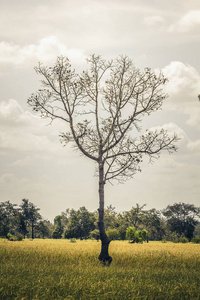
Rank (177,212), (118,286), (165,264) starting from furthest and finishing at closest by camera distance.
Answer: (177,212), (165,264), (118,286)

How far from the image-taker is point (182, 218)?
86500 mm

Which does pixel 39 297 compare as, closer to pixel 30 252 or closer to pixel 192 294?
pixel 192 294

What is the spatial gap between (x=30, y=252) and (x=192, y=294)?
10.4 meters

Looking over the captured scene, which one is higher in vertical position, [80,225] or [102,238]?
[102,238]

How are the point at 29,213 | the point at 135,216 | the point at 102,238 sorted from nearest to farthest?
the point at 102,238
the point at 135,216
the point at 29,213

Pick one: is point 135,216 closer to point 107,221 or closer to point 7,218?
point 107,221

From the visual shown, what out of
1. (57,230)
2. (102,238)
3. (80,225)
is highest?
(102,238)

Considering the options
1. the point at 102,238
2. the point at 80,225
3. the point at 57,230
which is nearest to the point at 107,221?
the point at 80,225

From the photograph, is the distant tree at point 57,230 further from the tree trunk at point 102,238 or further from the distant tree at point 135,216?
the tree trunk at point 102,238

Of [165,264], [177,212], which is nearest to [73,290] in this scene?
[165,264]

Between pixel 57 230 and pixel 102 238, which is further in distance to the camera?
pixel 57 230

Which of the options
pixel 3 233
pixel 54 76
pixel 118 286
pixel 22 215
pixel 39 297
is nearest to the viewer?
pixel 39 297

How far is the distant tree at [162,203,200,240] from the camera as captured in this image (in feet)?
269

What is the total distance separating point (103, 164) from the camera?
1645 cm
